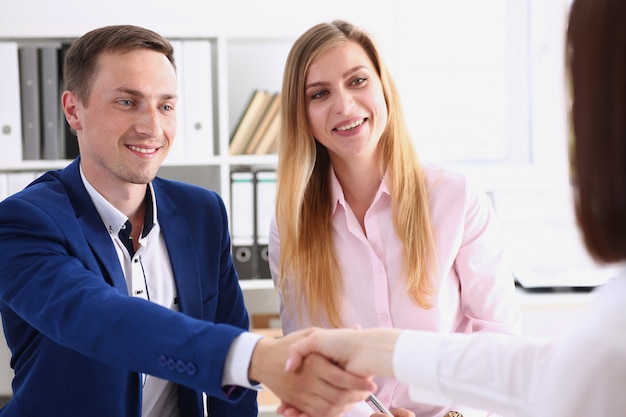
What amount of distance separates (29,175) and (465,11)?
82.9 inches

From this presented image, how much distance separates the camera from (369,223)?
6.06 ft

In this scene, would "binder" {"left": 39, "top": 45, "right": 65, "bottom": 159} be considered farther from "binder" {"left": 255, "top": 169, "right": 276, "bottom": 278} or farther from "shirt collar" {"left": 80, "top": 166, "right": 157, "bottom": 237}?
"shirt collar" {"left": 80, "top": 166, "right": 157, "bottom": 237}

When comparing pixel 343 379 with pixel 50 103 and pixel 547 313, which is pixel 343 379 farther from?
pixel 50 103

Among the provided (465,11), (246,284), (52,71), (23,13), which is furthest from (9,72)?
(465,11)

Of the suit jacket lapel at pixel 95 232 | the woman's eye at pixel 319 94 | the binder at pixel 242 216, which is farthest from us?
the binder at pixel 242 216

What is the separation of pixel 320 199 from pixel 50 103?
128 centimetres

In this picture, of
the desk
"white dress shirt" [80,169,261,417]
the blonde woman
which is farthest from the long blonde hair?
the desk

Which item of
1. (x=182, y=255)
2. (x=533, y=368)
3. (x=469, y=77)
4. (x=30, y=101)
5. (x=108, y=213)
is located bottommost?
(x=533, y=368)

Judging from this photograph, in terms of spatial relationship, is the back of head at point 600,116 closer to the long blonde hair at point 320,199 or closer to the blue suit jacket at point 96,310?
the blue suit jacket at point 96,310

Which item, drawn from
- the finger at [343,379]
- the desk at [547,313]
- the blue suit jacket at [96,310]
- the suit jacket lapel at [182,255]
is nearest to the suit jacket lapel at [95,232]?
the blue suit jacket at [96,310]

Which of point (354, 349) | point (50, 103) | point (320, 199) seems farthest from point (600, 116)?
point (50, 103)

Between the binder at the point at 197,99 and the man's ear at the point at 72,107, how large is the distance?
102 centimetres

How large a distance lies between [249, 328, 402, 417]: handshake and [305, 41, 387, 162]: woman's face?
609 mm

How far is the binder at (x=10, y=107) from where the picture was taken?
2.64m
